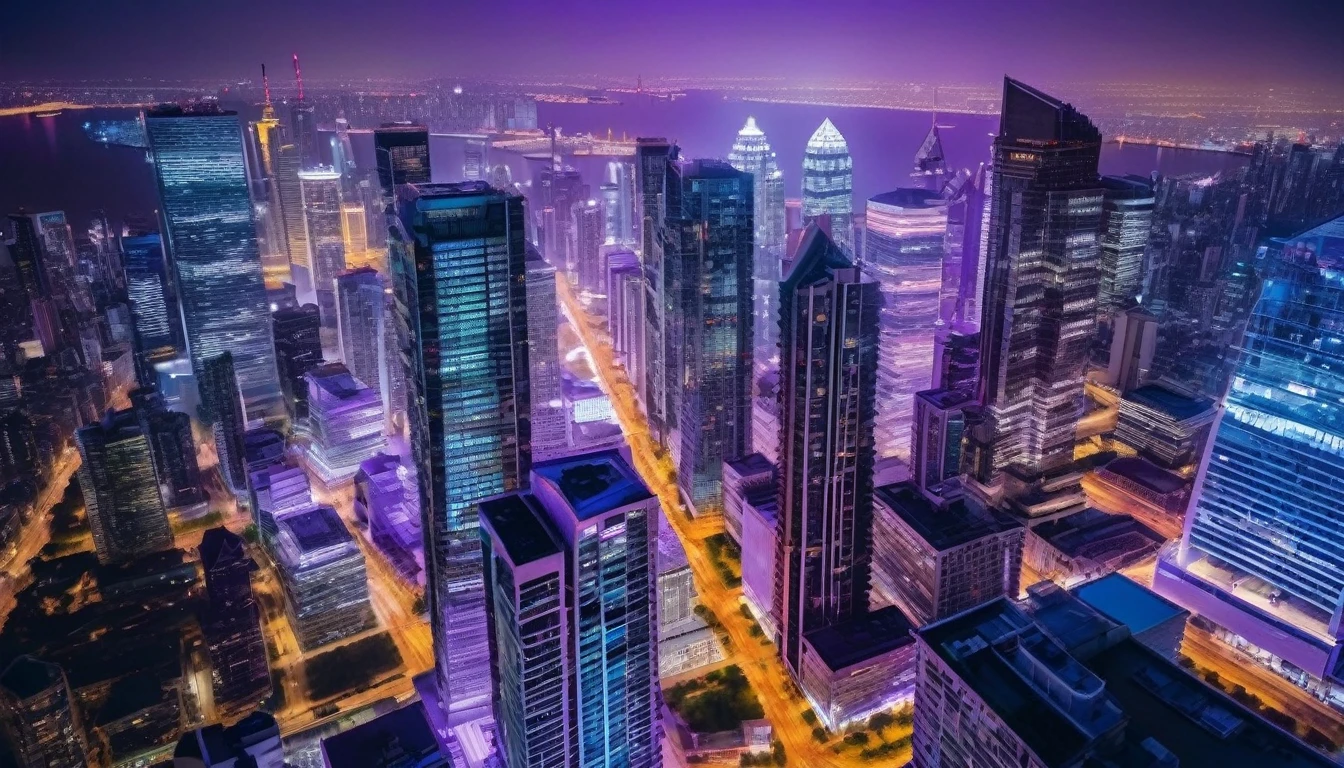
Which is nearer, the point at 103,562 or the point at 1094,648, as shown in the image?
the point at 1094,648

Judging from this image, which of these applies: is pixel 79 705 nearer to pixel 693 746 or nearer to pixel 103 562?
pixel 103 562

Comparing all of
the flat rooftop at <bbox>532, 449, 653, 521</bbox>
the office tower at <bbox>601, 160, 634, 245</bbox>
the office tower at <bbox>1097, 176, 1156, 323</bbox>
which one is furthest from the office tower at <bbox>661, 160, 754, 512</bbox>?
the office tower at <bbox>601, 160, 634, 245</bbox>

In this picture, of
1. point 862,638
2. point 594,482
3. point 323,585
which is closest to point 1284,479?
point 862,638

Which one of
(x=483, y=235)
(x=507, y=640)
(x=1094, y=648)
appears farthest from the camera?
(x=483, y=235)

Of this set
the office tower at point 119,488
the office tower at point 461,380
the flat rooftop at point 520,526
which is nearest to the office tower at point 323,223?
the office tower at point 119,488

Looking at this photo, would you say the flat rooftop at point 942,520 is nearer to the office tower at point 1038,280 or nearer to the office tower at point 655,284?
the office tower at point 1038,280

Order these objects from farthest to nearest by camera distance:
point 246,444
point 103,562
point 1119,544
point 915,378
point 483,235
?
point 915,378 < point 246,444 < point 103,562 < point 1119,544 < point 483,235

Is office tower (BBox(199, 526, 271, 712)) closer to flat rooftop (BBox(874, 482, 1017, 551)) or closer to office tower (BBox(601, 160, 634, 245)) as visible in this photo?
flat rooftop (BBox(874, 482, 1017, 551))

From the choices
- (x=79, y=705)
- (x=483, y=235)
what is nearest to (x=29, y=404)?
(x=79, y=705)
